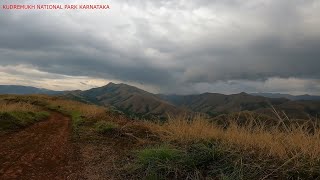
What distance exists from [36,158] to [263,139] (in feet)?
19.8

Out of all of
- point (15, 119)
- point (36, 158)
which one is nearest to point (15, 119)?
point (15, 119)

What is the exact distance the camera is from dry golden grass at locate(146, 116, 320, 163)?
6.48m

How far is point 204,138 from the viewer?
894 centimetres

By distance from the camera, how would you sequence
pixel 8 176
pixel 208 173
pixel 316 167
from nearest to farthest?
1. pixel 316 167
2. pixel 208 173
3. pixel 8 176

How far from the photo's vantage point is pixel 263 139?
753cm

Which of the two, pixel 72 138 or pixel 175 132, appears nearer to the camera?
pixel 175 132

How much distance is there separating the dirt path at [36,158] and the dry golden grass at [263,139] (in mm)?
2981

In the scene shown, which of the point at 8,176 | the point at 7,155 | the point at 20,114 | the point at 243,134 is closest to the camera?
the point at 8,176

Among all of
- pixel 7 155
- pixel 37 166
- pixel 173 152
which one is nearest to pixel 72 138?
pixel 7 155

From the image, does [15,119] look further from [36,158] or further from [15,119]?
[36,158]

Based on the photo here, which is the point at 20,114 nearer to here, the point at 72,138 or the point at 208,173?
the point at 72,138

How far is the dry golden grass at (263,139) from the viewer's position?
6.48m

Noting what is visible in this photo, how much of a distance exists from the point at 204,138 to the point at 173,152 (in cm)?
143

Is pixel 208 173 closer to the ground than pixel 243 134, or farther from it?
closer to the ground
